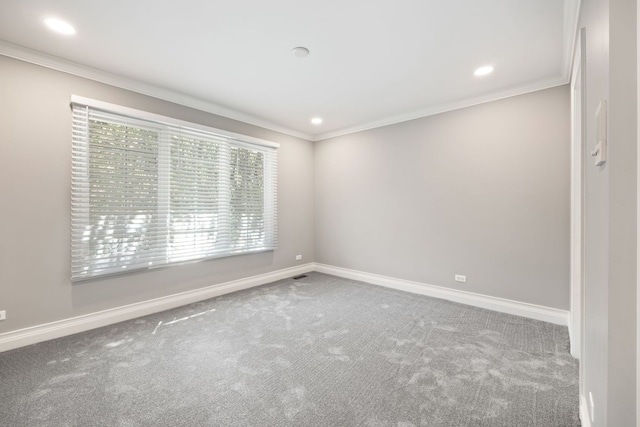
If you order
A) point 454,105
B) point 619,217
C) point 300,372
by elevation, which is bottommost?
point 300,372

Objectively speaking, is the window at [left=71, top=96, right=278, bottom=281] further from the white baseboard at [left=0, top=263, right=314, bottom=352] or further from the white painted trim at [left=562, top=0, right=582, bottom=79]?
the white painted trim at [left=562, top=0, right=582, bottom=79]

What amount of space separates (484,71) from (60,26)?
3850 millimetres

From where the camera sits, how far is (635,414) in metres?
0.82

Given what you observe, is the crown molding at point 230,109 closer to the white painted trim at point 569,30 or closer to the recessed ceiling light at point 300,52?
the white painted trim at point 569,30

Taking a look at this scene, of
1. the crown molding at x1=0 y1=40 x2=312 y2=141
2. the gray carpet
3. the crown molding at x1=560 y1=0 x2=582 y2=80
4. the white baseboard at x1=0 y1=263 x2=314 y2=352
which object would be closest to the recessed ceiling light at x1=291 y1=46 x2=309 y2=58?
the crown molding at x1=0 y1=40 x2=312 y2=141

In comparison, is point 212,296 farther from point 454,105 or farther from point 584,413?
point 454,105

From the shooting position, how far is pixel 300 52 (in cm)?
245

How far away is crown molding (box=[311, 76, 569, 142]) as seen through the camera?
2.93m

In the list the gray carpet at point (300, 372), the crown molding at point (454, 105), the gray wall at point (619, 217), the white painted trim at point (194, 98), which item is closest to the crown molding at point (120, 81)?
the white painted trim at point (194, 98)

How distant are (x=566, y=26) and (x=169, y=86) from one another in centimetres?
389

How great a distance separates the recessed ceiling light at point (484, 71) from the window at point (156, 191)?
9.81 feet

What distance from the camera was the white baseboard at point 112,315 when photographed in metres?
2.40

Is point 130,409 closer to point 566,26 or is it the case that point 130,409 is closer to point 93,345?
point 93,345

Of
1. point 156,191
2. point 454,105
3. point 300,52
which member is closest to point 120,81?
point 156,191
